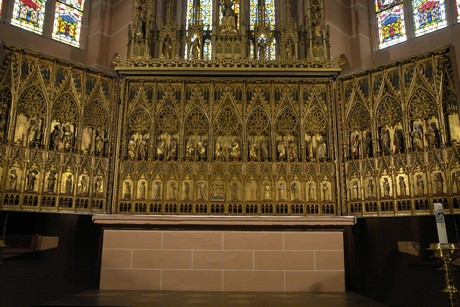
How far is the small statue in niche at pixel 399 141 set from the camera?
866 centimetres

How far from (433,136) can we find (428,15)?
5.24m

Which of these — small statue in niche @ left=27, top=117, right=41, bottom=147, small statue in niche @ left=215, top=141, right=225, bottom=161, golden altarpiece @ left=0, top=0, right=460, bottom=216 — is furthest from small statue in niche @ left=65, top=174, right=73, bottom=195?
small statue in niche @ left=215, top=141, right=225, bottom=161

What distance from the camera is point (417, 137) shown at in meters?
8.46

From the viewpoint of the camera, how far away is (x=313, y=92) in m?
9.78

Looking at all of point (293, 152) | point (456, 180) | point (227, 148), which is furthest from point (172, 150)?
point (456, 180)

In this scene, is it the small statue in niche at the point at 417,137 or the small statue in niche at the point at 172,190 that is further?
the small statue in niche at the point at 172,190

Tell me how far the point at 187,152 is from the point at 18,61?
13.5 feet

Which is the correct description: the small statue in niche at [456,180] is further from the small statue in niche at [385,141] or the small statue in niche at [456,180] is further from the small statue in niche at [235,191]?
the small statue in niche at [235,191]

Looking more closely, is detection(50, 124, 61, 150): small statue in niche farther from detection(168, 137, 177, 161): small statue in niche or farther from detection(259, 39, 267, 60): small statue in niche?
detection(259, 39, 267, 60): small statue in niche

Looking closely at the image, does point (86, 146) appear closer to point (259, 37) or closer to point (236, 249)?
point (236, 249)

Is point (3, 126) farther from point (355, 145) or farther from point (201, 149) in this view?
point (355, 145)

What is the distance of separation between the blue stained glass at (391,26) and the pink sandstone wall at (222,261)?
7468 millimetres

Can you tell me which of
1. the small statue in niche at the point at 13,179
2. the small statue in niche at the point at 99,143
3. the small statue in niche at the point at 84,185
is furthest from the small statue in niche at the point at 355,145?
the small statue in niche at the point at 13,179

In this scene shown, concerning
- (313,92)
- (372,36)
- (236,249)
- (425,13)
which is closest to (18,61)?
(236,249)
